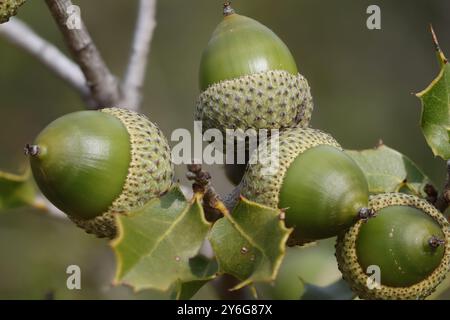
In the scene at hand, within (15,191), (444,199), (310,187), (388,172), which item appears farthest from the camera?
(15,191)

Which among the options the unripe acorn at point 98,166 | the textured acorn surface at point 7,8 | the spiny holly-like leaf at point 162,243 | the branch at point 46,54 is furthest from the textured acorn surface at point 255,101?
the branch at point 46,54

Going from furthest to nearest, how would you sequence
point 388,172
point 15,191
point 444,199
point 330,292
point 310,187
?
point 15,191, point 330,292, point 388,172, point 444,199, point 310,187

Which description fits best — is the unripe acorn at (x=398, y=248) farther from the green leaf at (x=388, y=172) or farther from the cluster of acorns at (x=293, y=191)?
the green leaf at (x=388, y=172)

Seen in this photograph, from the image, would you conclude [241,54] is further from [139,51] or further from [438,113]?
[139,51]

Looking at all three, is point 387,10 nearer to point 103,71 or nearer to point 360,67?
point 360,67

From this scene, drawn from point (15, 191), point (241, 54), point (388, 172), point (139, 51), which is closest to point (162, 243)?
point (241, 54)

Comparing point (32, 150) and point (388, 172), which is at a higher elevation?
point (32, 150)
